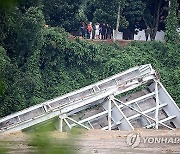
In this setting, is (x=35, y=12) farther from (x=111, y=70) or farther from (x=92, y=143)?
(x=92, y=143)

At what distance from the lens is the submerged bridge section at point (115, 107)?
9.04 meters

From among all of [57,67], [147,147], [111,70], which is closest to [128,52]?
[111,70]

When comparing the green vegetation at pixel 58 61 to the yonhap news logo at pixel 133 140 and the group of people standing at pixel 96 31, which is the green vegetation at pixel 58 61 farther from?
the yonhap news logo at pixel 133 140

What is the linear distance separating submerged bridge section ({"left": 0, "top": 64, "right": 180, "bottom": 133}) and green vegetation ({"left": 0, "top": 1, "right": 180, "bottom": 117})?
8.24 ft

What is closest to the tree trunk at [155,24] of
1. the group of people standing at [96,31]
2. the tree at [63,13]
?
the group of people standing at [96,31]

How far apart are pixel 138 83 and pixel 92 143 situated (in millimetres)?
2215

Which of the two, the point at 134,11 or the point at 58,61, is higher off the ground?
the point at 134,11

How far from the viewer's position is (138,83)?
9.61 metres

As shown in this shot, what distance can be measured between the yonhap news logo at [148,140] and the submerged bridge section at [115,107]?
44cm

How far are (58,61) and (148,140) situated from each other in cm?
697

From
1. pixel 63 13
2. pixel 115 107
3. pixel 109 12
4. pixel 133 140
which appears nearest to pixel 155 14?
pixel 109 12

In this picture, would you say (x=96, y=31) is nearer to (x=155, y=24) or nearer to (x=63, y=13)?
(x=63, y=13)

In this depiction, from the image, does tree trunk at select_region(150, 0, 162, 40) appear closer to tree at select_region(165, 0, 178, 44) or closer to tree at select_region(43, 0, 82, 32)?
tree at select_region(165, 0, 178, 44)

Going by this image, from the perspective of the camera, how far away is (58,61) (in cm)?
1500
